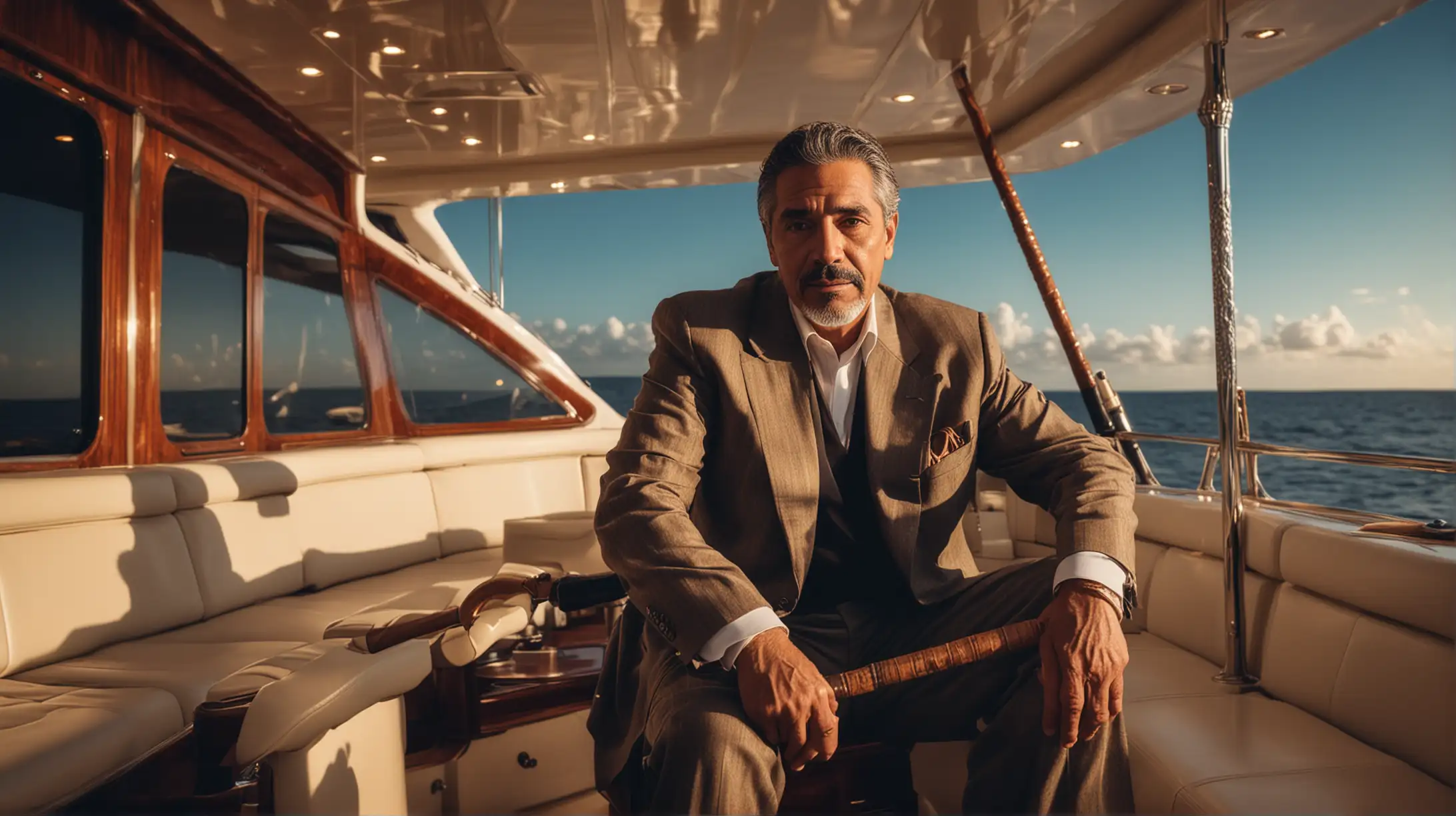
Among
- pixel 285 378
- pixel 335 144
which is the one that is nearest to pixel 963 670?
pixel 285 378

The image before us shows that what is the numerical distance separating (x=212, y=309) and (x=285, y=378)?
562 mm

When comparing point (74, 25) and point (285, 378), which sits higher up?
point (74, 25)

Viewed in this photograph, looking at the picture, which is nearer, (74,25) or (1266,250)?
(74,25)

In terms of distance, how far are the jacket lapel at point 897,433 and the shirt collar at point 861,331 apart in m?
0.01

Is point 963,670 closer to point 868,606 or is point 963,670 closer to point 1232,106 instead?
point 868,606

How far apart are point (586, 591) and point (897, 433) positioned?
57cm

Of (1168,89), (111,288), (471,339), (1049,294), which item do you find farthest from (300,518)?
(1168,89)

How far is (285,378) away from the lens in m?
3.74

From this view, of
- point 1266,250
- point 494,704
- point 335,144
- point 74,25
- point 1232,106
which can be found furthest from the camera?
point 1266,250

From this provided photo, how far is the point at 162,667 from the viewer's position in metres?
2.05

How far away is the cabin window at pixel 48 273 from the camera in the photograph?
2.33m

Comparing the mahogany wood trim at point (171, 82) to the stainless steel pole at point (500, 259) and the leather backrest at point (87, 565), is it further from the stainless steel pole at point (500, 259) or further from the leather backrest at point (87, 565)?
the leather backrest at point (87, 565)

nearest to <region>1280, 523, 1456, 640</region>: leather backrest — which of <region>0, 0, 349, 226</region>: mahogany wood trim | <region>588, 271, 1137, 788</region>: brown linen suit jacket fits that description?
<region>588, 271, 1137, 788</region>: brown linen suit jacket

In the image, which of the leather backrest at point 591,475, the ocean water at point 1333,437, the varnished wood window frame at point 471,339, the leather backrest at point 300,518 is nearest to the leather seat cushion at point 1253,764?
the leather backrest at point 300,518
